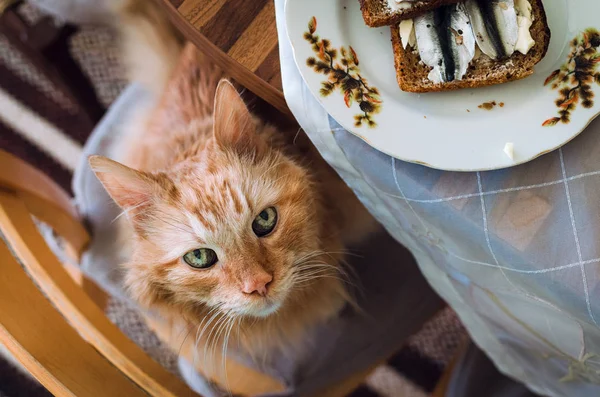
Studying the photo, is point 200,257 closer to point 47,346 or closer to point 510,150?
point 47,346

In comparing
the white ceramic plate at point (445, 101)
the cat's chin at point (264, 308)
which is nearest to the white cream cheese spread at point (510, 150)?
the white ceramic plate at point (445, 101)

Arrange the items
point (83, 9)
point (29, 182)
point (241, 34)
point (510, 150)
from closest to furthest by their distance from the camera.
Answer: point (510, 150)
point (241, 34)
point (29, 182)
point (83, 9)

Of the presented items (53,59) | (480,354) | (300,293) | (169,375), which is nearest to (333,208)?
(300,293)

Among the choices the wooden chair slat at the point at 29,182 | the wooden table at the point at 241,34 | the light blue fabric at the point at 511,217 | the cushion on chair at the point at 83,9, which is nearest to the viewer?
the light blue fabric at the point at 511,217

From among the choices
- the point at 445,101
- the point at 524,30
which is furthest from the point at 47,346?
the point at 524,30

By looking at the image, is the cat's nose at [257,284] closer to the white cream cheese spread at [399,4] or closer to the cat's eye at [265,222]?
the cat's eye at [265,222]

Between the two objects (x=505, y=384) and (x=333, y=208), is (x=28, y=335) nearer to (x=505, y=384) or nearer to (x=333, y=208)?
(x=333, y=208)
